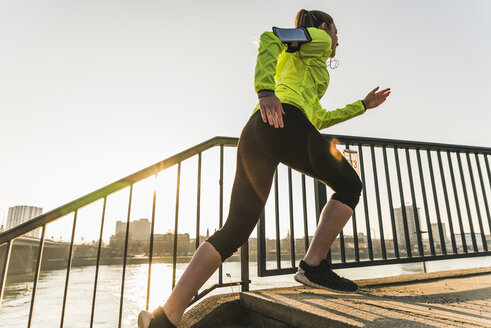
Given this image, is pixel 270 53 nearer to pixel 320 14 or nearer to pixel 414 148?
pixel 320 14

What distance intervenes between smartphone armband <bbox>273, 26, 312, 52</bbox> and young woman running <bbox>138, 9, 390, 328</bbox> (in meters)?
0.02

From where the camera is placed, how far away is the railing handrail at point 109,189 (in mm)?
1667

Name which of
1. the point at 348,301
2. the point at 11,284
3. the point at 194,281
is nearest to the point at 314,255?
the point at 348,301

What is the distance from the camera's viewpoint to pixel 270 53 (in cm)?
125

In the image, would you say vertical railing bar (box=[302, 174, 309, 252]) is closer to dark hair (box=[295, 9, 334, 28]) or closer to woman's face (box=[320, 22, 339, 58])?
woman's face (box=[320, 22, 339, 58])

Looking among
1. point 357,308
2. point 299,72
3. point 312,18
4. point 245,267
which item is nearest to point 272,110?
point 299,72

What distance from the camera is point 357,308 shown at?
4.18ft

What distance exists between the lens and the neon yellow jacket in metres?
1.23

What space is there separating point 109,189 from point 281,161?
131 centimetres

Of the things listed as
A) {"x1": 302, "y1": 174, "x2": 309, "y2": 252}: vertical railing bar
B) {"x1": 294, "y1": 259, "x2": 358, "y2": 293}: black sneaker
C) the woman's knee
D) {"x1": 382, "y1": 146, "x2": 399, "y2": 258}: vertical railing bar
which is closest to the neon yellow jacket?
the woman's knee

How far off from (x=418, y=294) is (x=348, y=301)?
680 mm

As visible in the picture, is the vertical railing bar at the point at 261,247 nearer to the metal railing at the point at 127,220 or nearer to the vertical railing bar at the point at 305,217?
the metal railing at the point at 127,220

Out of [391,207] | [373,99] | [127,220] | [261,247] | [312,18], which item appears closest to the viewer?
[312,18]

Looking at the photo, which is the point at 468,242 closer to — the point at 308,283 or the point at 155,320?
the point at 308,283
